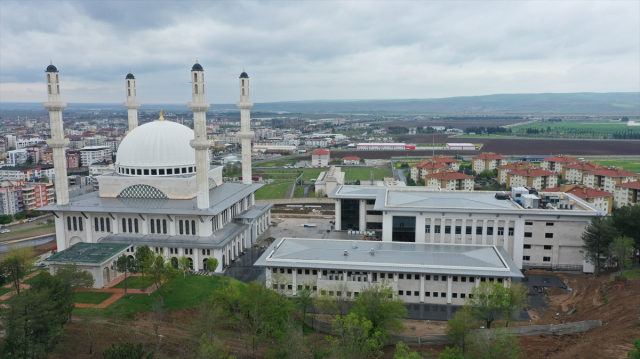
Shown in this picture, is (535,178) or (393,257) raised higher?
(535,178)

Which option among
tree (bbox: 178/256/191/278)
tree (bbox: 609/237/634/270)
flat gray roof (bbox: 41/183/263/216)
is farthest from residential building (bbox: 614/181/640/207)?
tree (bbox: 178/256/191/278)

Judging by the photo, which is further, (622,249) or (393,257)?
(393,257)

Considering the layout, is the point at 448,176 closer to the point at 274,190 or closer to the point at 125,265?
the point at 274,190

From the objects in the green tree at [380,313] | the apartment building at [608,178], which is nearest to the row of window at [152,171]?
the green tree at [380,313]

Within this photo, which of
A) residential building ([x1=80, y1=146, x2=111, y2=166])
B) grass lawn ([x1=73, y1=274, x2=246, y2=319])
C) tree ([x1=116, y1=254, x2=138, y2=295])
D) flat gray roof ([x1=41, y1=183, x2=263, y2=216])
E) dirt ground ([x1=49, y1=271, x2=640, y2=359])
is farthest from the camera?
residential building ([x1=80, y1=146, x2=111, y2=166])

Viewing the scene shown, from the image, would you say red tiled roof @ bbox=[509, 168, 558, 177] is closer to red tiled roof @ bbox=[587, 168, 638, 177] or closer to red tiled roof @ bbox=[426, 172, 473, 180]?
red tiled roof @ bbox=[587, 168, 638, 177]

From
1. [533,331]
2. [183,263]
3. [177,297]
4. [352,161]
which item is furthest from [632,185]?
[352,161]
